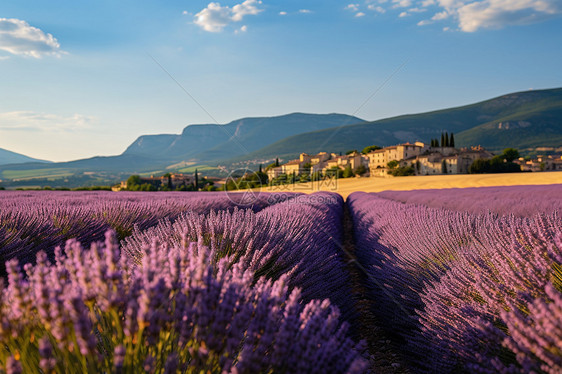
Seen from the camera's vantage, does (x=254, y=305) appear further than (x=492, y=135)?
No

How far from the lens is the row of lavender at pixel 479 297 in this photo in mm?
1013

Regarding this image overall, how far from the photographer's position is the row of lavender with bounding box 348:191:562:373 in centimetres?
101

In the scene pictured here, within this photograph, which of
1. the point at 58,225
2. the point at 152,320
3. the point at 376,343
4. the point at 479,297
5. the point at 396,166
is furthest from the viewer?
the point at 396,166

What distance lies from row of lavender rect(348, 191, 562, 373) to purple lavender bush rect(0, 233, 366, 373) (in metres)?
0.55

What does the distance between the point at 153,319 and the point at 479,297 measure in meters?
1.66

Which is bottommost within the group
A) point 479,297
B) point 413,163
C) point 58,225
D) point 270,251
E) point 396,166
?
point 396,166

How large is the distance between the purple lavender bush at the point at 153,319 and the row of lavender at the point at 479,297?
1.82 ft

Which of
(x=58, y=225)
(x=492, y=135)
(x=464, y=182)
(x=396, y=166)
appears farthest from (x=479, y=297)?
(x=492, y=135)

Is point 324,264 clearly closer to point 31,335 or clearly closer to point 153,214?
point 31,335

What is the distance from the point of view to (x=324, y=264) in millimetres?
2564

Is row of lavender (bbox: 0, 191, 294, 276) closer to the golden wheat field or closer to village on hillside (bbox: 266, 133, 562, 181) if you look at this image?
the golden wheat field

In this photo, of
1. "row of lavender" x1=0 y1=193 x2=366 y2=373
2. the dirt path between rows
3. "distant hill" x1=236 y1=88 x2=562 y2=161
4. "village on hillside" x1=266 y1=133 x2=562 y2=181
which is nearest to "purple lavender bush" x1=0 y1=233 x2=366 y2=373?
"row of lavender" x1=0 y1=193 x2=366 y2=373

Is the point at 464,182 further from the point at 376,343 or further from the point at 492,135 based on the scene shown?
the point at 492,135

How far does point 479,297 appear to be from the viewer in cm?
172
